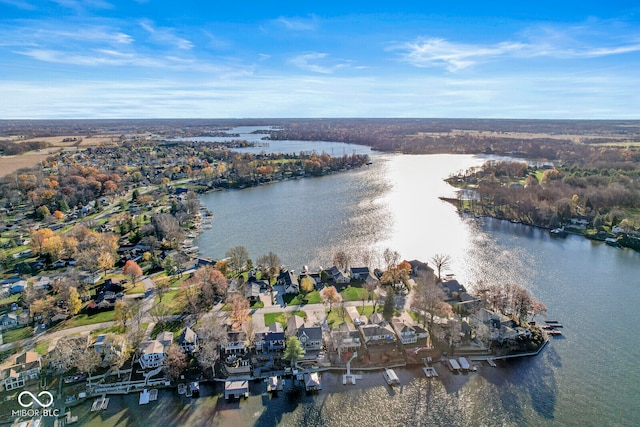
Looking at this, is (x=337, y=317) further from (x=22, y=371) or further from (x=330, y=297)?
(x=22, y=371)

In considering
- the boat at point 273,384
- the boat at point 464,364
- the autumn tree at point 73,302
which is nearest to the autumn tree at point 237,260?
the autumn tree at point 73,302

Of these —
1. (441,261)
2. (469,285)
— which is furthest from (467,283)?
(441,261)

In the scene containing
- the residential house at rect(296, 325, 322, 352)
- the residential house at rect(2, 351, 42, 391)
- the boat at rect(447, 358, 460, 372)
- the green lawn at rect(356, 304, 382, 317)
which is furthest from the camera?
the green lawn at rect(356, 304, 382, 317)

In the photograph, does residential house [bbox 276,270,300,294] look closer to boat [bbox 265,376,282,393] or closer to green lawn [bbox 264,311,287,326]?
green lawn [bbox 264,311,287,326]

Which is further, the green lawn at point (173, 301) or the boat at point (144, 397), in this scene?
the green lawn at point (173, 301)

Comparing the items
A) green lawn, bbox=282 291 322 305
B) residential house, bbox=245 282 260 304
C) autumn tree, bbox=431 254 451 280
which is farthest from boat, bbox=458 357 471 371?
residential house, bbox=245 282 260 304

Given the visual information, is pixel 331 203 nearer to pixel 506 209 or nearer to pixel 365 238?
pixel 365 238

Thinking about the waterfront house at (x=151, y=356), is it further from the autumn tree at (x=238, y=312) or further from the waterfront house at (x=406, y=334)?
the waterfront house at (x=406, y=334)
